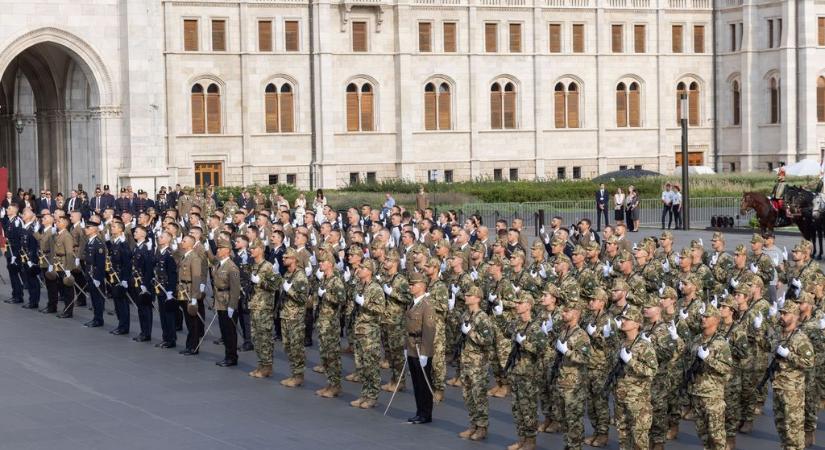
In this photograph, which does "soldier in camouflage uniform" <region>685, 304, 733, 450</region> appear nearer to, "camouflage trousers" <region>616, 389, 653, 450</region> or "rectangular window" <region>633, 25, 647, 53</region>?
"camouflage trousers" <region>616, 389, 653, 450</region>

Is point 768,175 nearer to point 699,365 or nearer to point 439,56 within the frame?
point 439,56

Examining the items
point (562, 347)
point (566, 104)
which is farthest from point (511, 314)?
point (566, 104)

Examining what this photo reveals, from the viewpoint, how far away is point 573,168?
5994 centimetres

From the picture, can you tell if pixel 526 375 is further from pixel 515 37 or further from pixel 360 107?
pixel 515 37

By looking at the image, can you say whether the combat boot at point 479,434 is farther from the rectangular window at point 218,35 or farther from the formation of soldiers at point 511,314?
the rectangular window at point 218,35

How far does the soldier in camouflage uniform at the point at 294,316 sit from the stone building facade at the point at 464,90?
95.2 feet

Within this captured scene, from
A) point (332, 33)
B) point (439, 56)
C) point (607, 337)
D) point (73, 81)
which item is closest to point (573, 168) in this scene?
point (439, 56)

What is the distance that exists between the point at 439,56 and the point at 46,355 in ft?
122

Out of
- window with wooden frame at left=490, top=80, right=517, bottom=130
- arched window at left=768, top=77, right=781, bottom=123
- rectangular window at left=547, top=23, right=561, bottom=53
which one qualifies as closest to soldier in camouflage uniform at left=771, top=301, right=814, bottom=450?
window with wooden frame at left=490, top=80, right=517, bottom=130

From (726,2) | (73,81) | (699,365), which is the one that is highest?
(726,2)

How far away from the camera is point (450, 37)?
2250 inches

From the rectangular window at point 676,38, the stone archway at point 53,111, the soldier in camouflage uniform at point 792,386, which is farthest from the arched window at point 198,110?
the soldier in camouflage uniform at point 792,386

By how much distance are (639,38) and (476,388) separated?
156 ft

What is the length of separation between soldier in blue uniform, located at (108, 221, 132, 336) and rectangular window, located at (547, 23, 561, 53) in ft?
124
